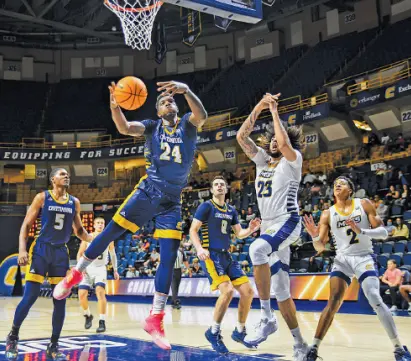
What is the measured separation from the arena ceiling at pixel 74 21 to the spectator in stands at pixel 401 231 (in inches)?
732

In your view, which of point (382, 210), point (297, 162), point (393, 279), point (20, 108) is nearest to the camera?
point (297, 162)

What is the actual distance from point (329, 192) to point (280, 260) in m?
13.3

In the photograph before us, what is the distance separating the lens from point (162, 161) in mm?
5129

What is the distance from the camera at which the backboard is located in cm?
767

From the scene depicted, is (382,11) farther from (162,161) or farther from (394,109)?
(162,161)

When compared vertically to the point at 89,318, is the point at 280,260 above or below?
above

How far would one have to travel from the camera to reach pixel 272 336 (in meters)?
7.80

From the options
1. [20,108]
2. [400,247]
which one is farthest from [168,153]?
[20,108]

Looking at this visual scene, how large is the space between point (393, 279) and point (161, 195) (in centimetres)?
786

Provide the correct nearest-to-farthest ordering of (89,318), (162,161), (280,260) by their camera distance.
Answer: (162,161) → (280,260) → (89,318)

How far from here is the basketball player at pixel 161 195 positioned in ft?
16.4

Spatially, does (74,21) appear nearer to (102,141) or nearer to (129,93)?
(102,141)

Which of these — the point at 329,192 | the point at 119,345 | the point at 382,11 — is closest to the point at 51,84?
the point at 382,11

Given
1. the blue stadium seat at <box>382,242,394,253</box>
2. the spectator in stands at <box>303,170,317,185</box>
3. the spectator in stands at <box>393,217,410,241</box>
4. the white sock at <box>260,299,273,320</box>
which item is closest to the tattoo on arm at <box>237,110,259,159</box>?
the white sock at <box>260,299,273,320</box>
